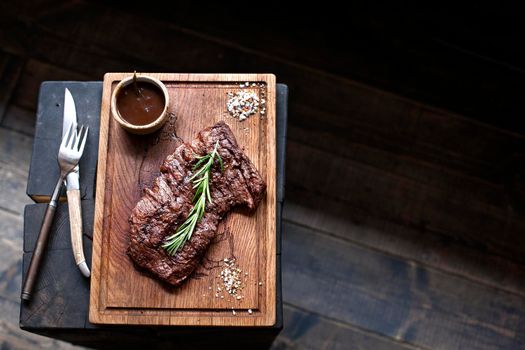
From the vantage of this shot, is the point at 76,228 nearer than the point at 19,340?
Yes

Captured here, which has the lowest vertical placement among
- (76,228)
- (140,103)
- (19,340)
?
(19,340)

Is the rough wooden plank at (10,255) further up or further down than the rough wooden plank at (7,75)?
further down

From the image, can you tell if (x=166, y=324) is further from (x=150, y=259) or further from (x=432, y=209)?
(x=432, y=209)

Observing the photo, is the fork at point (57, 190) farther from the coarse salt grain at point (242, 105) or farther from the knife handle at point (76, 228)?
the coarse salt grain at point (242, 105)

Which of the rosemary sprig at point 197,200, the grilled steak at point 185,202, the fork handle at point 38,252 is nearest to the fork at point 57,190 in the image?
the fork handle at point 38,252

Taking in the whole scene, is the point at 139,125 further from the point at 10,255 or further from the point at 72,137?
the point at 10,255

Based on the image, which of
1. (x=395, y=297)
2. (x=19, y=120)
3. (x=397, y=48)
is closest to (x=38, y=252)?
(x=19, y=120)

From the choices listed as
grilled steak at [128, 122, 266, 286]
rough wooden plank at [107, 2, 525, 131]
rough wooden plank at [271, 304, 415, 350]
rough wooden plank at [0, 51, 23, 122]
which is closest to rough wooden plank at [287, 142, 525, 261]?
rough wooden plank at [107, 2, 525, 131]
